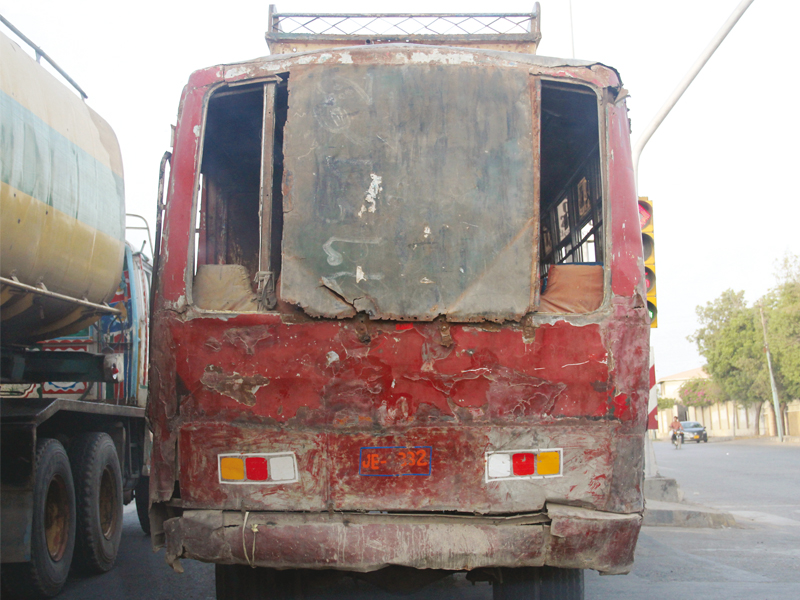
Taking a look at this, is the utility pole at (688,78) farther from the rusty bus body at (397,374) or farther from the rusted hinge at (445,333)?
the rusted hinge at (445,333)

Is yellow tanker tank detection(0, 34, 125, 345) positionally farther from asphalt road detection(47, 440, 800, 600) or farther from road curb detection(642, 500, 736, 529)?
road curb detection(642, 500, 736, 529)

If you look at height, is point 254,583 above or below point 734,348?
below

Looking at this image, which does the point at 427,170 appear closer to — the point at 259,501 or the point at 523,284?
the point at 523,284

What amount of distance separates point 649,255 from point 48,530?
5.75m

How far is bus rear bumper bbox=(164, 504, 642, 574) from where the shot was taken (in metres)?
3.24

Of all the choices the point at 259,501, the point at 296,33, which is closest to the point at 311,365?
the point at 259,501

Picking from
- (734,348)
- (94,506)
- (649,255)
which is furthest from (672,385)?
(94,506)

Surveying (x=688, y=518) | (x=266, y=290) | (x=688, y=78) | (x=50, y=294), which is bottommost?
(x=688, y=518)

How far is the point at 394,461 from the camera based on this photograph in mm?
3359

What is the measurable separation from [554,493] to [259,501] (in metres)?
1.30

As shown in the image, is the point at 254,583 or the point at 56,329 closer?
the point at 254,583

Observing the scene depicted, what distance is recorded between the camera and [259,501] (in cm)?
336

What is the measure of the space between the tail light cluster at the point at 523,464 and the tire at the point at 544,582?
62 centimetres

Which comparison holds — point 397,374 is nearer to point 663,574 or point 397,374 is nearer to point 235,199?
point 235,199
